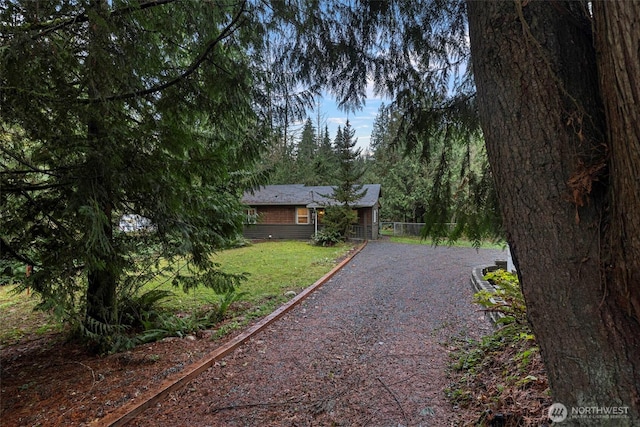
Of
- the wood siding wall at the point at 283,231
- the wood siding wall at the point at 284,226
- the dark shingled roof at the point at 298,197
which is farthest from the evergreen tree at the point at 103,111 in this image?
the wood siding wall at the point at 283,231

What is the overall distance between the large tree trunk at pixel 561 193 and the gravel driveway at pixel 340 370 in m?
1.65

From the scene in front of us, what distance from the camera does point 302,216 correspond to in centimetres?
2027

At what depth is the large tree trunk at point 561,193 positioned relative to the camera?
1.05 metres

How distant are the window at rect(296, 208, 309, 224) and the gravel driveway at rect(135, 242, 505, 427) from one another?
45.2 ft

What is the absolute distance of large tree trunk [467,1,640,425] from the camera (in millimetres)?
1049

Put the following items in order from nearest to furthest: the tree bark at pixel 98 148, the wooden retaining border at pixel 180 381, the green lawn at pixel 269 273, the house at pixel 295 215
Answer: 1. the tree bark at pixel 98 148
2. the wooden retaining border at pixel 180 381
3. the green lawn at pixel 269 273
4. the house at pixel 295 215

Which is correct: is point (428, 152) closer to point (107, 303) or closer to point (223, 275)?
point (223, 275)

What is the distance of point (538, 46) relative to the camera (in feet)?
Result: 3.72

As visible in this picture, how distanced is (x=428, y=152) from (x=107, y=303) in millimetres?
4482
